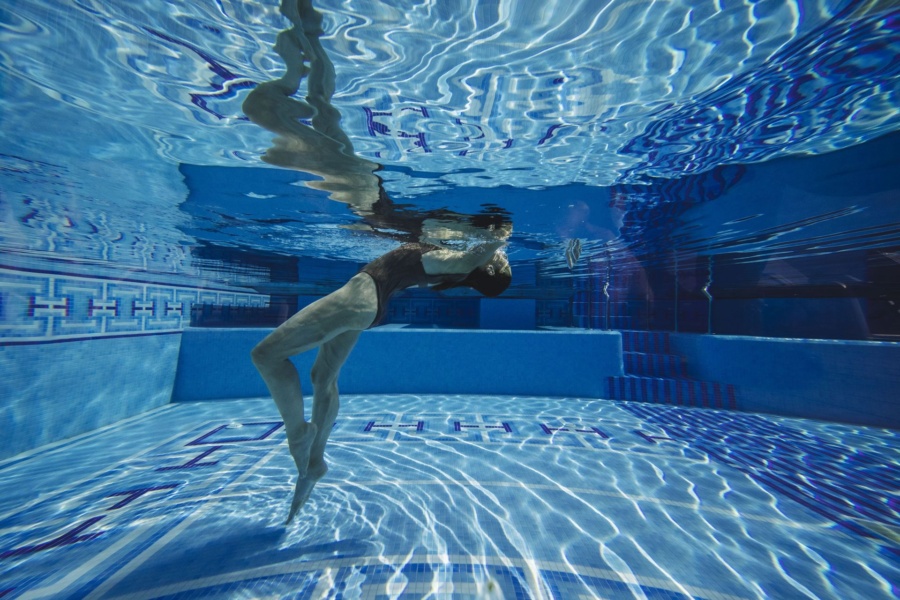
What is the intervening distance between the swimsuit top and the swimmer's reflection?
12 mm

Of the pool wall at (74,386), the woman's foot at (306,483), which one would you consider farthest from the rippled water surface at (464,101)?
the woman's foot at (306,483)

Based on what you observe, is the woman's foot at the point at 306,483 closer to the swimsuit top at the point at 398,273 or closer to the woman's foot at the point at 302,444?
the woman's foot at the point at 302,444

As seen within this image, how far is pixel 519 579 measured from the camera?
3.09 m

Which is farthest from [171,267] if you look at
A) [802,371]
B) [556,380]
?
[802,371]

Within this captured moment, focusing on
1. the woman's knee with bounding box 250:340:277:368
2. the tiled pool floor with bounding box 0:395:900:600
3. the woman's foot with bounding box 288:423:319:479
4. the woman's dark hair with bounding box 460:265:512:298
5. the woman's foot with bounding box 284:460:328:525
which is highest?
the woman's dark hair with bounding box 460:265:512:298

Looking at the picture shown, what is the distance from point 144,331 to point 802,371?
1792 cm

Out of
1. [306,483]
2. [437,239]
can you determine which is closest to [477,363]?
[437,239]

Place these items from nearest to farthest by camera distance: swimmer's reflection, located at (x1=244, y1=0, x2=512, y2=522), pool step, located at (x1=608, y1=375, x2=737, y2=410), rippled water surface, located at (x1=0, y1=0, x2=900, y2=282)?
rippled water surface, located at (x1=0, y1=0, x2=900, y2=282)
swimmer's reflection, located at (x1=244, y1=0, x2=512, y2=522)
pool step, located at (x1=608, y1=375, x2=737, y2=410)

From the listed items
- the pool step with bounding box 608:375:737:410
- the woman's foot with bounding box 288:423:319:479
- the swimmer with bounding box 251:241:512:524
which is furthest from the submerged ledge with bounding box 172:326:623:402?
the woman's foot with bounding box 288:423:319:479

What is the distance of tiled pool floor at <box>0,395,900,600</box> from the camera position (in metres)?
3.08

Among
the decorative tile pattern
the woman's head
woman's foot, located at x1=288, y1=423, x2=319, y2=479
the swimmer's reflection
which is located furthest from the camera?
the decorative tile pattern

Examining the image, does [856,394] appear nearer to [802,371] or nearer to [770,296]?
[802,371]

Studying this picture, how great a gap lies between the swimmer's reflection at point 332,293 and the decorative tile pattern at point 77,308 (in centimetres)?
598

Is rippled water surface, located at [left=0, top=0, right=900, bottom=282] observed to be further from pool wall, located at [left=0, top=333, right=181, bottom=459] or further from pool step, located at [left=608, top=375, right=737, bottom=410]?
pool step, located at [left=608, top=375, right=737, bottom=410]
